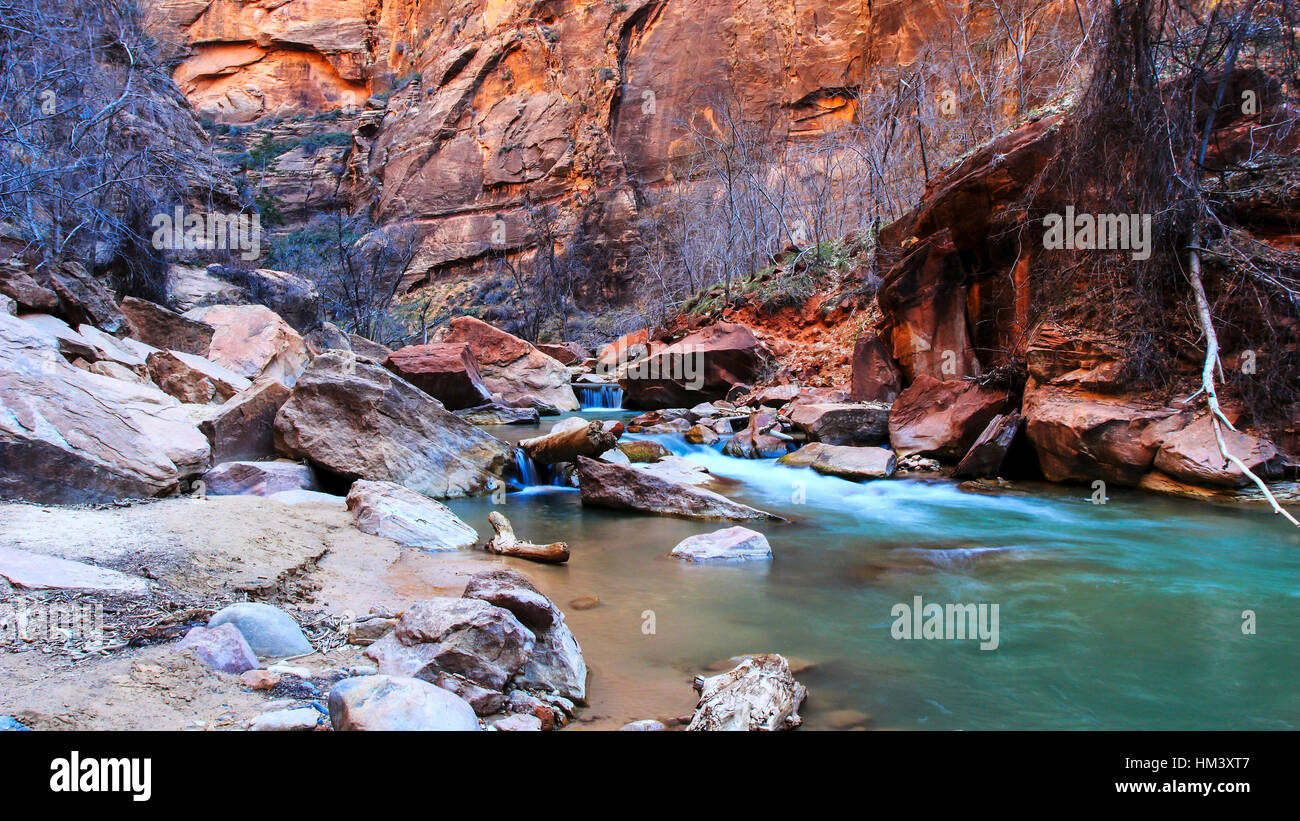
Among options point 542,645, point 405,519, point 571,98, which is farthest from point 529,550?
point 571,98

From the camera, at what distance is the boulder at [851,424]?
1112 centimetres

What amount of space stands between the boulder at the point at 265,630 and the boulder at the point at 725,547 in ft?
10.8

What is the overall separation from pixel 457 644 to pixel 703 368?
1355 centimetres

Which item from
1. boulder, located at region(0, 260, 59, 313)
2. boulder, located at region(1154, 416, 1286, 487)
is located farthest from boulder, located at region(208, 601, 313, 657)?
boulder, located at region(1154, 416, 1286, 487)

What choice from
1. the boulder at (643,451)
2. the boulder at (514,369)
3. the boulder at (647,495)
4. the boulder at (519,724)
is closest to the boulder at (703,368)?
the boulder at (514,369)

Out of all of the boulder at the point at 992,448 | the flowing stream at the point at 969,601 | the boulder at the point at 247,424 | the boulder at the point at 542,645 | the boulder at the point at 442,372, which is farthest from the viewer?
the boulder at the point at 442,372

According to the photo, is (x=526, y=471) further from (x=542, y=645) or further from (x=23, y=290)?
(x=542, y=645)

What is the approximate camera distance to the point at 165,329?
11664 millimetres

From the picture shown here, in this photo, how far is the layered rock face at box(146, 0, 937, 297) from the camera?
118ft

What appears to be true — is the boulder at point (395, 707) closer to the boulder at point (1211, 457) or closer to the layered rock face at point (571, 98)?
the boulder at point (1211, 457)

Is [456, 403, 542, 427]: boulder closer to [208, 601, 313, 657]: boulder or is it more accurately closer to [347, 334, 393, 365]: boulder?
[347, 334, 393, 365]: boulder

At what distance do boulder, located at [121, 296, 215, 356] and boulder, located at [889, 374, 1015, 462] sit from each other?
36.1 ft
